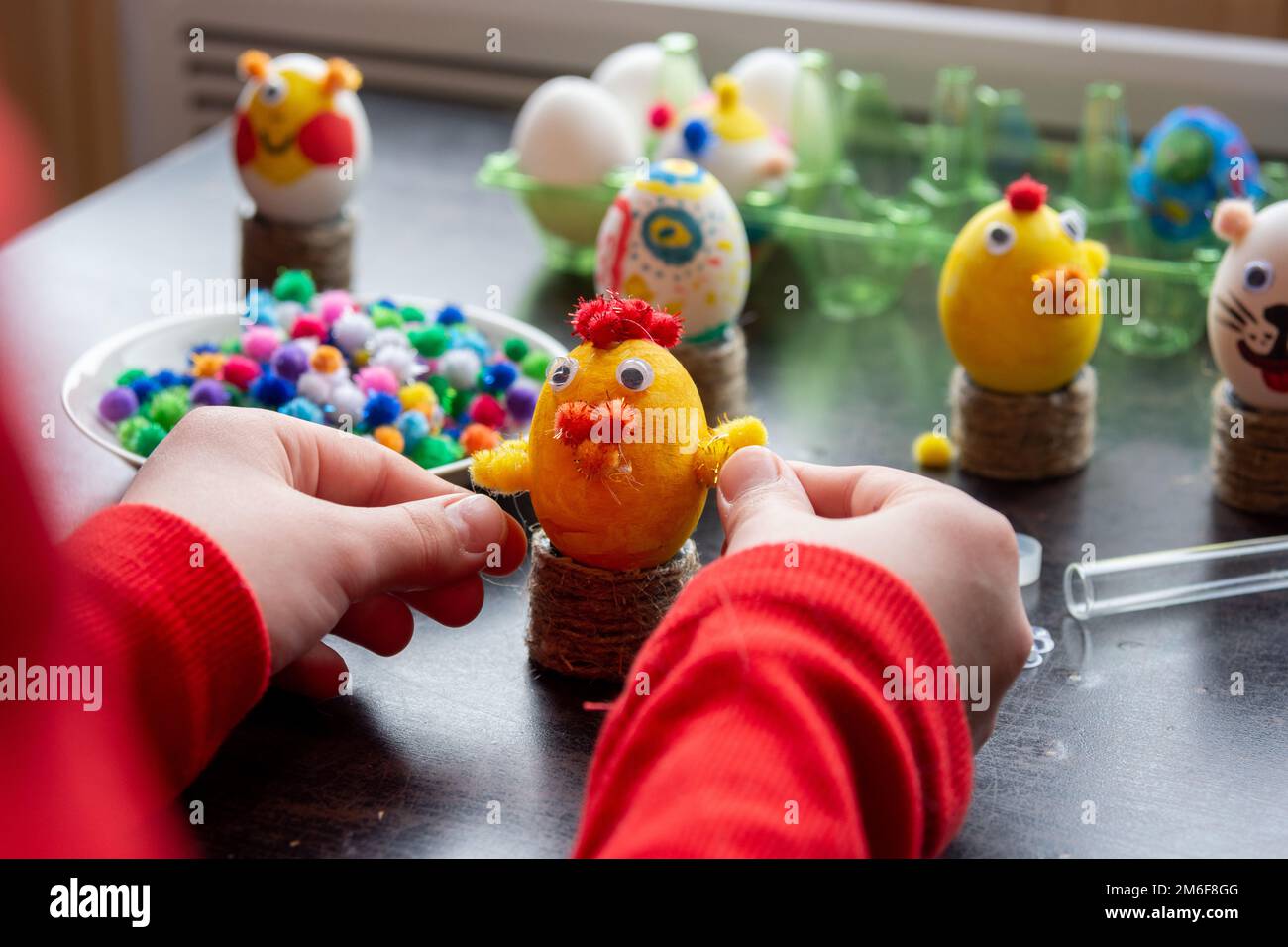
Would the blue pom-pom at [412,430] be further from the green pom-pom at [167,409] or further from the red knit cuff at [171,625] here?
the red knit cuff at [171,625]

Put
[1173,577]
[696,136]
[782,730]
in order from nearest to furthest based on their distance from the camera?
[782,730] → [1173,577] → [696,136]

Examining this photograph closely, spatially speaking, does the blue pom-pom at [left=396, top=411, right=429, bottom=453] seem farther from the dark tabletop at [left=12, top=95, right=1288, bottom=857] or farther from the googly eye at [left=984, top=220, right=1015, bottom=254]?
the googly eye at [left=984, top=220, right=1015, bottom=254]

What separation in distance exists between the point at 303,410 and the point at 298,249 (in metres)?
0.33

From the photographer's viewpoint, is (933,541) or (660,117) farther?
(660,117)

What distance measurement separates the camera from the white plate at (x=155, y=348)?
93cm

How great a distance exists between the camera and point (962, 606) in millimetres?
629

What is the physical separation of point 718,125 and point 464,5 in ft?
1.90

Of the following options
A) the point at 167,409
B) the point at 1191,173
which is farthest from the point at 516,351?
the point at 1191,173

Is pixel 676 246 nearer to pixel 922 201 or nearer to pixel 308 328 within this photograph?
pixel 308 328

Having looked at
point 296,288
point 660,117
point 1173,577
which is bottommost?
point 1173,577

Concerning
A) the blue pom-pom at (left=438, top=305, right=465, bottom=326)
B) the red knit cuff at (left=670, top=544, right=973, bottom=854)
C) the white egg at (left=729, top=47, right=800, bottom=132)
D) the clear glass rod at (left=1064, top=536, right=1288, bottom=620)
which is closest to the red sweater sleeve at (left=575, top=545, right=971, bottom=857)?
the red knit cuff at (left=670, top=544, right=973, bottom=854)

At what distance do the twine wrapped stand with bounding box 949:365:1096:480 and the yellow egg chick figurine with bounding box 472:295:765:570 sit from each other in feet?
1.00

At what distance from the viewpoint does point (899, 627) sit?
1.95ft
